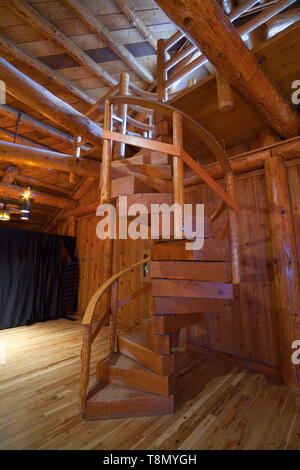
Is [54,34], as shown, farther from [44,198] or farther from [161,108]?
[44,198]

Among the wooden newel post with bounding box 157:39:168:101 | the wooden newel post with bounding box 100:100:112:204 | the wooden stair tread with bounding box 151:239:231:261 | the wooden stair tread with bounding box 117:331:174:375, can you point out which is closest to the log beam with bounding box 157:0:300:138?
the wooden newel post with bounding box 100:100:112:204

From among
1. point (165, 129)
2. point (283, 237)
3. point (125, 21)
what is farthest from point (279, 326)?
point (125, 21)

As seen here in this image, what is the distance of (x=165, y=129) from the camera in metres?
2.21

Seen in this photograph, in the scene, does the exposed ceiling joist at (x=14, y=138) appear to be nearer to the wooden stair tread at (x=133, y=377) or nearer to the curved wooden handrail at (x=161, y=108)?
the curved wooden handrail at (x=161, y=108)

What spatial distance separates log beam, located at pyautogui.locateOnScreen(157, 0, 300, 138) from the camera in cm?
138

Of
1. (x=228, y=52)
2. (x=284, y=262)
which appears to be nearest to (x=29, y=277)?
(x=284, y=262)

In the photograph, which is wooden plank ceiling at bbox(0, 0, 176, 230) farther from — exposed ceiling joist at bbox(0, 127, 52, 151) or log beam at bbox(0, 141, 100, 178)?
log beam at bbox(0, 141, 100, 178)

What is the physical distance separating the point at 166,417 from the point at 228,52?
3.03 meters

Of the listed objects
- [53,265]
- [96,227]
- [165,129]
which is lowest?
[53,265]

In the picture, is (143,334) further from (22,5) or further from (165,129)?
(22,5)

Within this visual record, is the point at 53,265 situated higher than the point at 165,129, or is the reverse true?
the point at 165,129

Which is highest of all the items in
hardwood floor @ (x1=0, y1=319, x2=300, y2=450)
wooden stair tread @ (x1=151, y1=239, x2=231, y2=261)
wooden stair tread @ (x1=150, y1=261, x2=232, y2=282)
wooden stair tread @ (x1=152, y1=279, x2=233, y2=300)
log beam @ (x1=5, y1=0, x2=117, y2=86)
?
log beam @ (x1=5, y1=0, x2=117, y2=86)

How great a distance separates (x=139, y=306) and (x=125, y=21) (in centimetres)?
454

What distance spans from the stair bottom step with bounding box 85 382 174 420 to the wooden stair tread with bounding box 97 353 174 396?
0.06m
